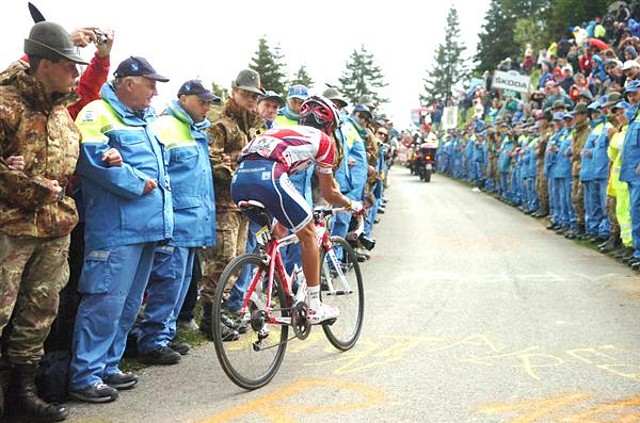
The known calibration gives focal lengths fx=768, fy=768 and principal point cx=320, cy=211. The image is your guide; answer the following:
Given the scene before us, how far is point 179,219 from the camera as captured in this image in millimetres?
6066

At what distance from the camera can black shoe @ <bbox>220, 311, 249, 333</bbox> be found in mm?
5250

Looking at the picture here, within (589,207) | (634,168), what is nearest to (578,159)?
(589,207)

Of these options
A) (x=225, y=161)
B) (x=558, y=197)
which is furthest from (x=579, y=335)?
(x=558, y=197)

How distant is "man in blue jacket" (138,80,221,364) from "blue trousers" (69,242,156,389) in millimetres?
836

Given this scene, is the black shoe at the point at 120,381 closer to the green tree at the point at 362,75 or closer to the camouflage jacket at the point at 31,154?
the camouflage jacket at the point at 31,154

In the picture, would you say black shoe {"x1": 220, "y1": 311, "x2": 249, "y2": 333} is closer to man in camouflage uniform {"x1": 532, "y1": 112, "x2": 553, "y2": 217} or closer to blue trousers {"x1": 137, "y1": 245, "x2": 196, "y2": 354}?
blue trousers {"x1": 137, "y1": 245, "x2": 196, "y2": 354}

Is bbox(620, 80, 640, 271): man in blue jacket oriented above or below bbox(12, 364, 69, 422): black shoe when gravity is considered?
above

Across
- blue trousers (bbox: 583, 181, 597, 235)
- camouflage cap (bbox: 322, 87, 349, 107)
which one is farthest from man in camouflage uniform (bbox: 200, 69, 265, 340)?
blue trousers (bbox: 583, 181, 597, 235)

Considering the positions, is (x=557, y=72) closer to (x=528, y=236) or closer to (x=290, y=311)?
(x=528, y=236)

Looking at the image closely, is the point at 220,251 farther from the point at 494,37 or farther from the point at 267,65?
the point at 494,37

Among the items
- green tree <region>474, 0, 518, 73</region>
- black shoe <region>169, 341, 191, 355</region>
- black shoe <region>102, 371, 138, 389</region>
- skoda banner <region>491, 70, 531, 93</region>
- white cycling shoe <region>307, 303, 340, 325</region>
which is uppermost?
green tree <region>474, 0, 518, 73</region>

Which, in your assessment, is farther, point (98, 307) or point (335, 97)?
point (335, 97)

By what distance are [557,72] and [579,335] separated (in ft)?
79.4

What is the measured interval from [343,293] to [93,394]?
2.51 m
